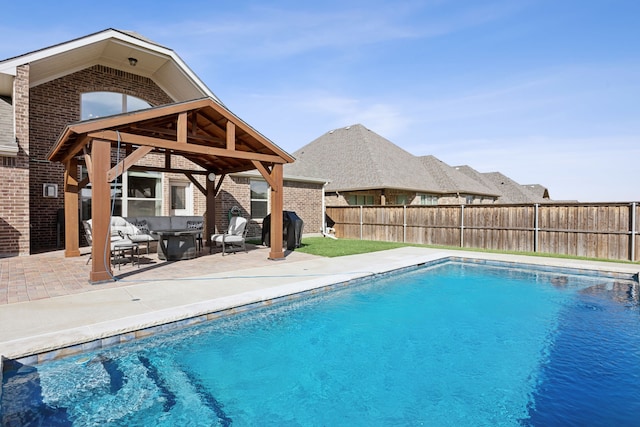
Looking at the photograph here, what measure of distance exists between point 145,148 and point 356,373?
577 cm

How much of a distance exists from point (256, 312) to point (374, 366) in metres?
2.19

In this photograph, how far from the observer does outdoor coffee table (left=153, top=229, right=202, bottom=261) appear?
9273 mm

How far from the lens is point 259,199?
52.7ft

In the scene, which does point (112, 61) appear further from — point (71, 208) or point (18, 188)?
point (71, 208)

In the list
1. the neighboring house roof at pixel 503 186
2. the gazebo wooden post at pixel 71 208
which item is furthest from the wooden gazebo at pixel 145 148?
the neighboring house roof at pixel 503 186

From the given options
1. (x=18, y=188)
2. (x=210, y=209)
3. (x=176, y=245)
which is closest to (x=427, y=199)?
(x=210, y=209)

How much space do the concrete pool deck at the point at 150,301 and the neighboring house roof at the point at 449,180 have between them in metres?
16.0

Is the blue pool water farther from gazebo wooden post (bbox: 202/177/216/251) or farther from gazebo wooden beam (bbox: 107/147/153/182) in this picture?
gazebo wooden post (bbox: 202/177/216/251)

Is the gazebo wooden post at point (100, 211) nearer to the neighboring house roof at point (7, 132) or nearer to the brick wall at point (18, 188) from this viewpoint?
the neighboring house roof at point (7, 132)

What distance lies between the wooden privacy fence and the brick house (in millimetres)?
6903

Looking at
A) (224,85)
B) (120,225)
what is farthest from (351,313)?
(224,85)

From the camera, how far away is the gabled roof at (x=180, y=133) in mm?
6582

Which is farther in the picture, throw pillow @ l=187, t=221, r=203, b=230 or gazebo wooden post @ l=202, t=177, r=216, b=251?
gazebo wooden post @ l=202, t=177, r=216, b=251

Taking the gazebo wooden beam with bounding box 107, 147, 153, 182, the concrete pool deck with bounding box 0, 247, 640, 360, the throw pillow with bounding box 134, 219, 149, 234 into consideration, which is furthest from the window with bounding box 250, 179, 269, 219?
the gazebo wooden beam with bounding box 107, 147, 153, 182
